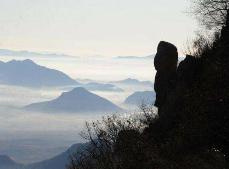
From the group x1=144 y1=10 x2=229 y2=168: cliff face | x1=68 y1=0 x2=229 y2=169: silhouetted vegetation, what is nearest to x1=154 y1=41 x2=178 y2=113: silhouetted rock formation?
x1=68 y1=0 x2=229 y2=169: silhouetted vegetation

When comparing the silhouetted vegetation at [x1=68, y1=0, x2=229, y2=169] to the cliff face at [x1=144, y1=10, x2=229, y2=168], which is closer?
the silhouetted vegetation at [x1=68, y1=0, x2=229, y2=169]

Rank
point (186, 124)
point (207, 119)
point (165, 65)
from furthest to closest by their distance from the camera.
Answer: point (165, 65) → point (186, 124) → point (207, 119)

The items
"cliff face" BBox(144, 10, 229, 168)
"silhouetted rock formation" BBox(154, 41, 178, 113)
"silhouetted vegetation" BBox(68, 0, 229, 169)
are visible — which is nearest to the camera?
"silhouetted vegetation" BBox(68, 0, 229, 169)

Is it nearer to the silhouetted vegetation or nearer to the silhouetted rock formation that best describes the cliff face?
the silhouetted vegetation

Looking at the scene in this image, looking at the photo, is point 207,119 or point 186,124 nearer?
point 207,119

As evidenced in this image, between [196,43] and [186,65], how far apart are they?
17.5 feet

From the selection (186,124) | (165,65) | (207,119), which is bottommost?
(186,124)

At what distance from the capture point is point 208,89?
45125mm

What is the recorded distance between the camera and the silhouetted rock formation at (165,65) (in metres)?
63.7

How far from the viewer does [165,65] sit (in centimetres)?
6381

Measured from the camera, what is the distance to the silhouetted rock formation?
63.7 metres

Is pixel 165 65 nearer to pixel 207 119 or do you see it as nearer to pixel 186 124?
pixel 186 124

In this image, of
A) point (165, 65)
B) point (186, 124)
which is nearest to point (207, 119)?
point (186, 124)

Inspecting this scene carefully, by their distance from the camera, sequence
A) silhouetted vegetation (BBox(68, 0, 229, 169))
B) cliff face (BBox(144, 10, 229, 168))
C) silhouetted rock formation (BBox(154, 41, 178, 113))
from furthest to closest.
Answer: silhouetted rock formation (BBox(154, 41, 178, 113)) < cliff face (BBox(144, 10, 229, 168)) < silhouetted vegetation (BBox(68, 0, 229, 169))
